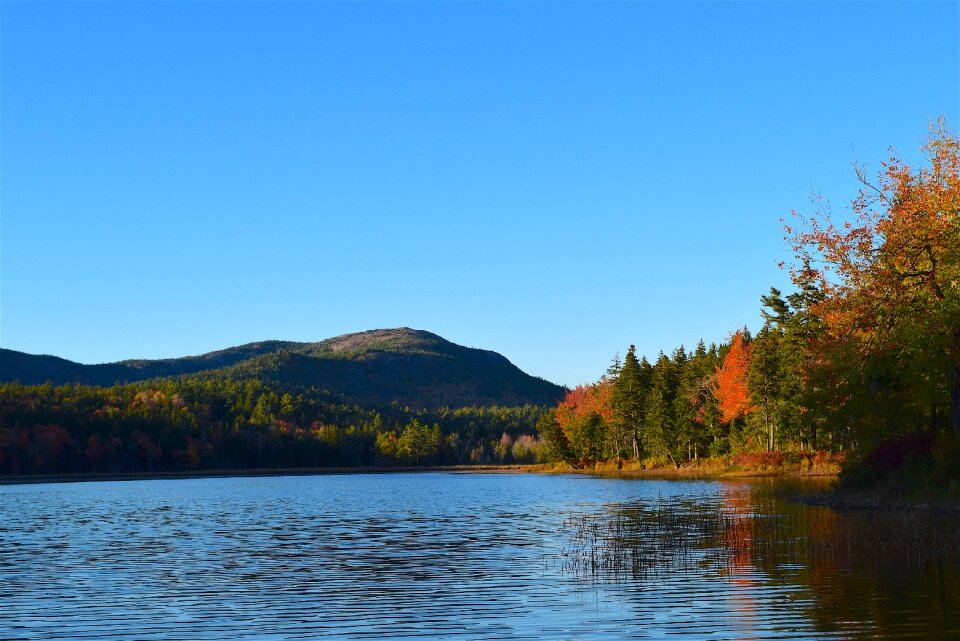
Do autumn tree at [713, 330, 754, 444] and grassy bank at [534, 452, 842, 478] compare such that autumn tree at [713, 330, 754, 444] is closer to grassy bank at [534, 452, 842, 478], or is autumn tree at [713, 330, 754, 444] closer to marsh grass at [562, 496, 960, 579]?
grassy bank at [534, 452, 842, 478]

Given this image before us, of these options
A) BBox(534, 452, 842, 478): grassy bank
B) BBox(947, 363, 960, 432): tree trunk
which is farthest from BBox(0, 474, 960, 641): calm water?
BBox(534, 452, 842, 478): grassy bank

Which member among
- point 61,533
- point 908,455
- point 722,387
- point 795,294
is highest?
point 795,294

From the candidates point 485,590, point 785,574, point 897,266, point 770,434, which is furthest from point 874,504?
point 770,434

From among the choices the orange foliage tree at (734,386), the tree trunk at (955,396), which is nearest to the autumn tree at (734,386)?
the orange foliage tree at (734,386)

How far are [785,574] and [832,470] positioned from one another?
65270mm

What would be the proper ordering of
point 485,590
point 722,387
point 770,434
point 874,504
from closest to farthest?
point 485,590 → point 874,504 → point 770,434 → point 722,387

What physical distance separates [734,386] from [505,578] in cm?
9087

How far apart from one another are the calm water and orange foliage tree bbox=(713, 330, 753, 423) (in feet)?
202

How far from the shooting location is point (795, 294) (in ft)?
358

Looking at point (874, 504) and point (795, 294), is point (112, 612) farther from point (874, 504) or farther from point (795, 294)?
point (795, 294)

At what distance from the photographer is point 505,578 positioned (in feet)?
91.1

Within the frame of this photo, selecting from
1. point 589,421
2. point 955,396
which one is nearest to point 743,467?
point 589,421

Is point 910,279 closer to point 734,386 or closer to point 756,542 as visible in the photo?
point 756,542

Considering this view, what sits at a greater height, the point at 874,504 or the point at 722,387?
the point at 722,387
